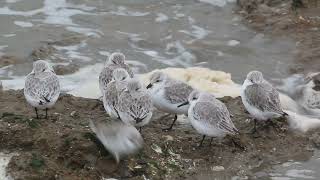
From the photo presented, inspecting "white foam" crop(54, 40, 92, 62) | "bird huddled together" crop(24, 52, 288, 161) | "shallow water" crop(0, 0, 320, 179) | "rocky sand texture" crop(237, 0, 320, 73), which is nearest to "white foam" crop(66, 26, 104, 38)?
"shallow water" crop(0, 0, 320, 179)

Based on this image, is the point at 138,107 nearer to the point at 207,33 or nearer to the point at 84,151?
the point at 84,151

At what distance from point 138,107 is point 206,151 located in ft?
3.05

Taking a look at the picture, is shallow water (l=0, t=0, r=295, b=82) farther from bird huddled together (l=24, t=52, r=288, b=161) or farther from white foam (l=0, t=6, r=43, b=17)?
bird huddled together (l=24, t=52, r=288, b=161)

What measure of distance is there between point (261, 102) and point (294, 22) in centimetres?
518

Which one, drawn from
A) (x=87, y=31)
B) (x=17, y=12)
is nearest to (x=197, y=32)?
(x=87, y=31)

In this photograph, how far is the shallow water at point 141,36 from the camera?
11516mm

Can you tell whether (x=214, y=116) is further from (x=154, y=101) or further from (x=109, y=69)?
(x=109, y=69)

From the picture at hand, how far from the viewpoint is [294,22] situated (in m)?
12.7

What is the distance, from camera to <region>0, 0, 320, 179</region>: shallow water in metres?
11.5

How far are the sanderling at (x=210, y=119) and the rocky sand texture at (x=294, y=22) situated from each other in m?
3.85

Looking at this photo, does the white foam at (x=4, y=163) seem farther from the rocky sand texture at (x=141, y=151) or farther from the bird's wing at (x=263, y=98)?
the bird's wing at (x=263, y=98)

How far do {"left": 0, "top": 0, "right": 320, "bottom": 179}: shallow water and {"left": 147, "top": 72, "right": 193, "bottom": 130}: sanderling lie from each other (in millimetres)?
2463

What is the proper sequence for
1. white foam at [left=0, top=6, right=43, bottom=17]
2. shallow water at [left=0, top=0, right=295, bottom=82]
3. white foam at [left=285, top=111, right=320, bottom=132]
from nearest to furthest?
1. white foam at [left=285, top=111, right=320, bottom=132]
2. shallow water at [left=0, top=0, right=295, bottom=82]
3. white foam at [left=0, top=6, right=43, bottom=17]

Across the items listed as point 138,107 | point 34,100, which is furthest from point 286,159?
point 34,100
